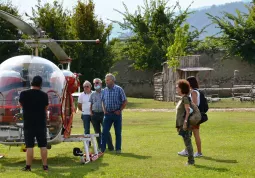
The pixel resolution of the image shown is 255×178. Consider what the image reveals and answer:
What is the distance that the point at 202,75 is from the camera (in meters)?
47.4

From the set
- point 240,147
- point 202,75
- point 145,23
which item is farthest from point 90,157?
point 145,23

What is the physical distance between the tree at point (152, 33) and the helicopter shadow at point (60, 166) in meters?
34.5

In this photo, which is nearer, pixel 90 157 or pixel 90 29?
pixel 90 157

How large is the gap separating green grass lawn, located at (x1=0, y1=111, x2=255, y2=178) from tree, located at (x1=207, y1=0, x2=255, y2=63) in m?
26.2

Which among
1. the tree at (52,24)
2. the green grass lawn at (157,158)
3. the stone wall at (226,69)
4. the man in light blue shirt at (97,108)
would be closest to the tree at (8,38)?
the tree at (52,24)

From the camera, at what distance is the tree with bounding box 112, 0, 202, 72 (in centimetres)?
4931

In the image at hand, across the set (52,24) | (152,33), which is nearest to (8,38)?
(52,24)

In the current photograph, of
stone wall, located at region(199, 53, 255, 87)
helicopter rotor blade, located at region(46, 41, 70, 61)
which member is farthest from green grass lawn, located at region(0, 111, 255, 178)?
stone wall, located at region(199, 53, 255, 87)

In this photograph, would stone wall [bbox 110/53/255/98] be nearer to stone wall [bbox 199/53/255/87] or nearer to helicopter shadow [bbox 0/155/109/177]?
stone wall [bbox 199/53/255/87]

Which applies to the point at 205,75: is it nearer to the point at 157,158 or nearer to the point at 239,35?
the point at 239,35

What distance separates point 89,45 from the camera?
138ft

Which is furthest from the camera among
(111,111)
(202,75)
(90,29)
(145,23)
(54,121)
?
(145,23)

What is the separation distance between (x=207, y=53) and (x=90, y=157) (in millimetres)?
35721

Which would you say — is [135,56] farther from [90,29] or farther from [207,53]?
[90,29]
